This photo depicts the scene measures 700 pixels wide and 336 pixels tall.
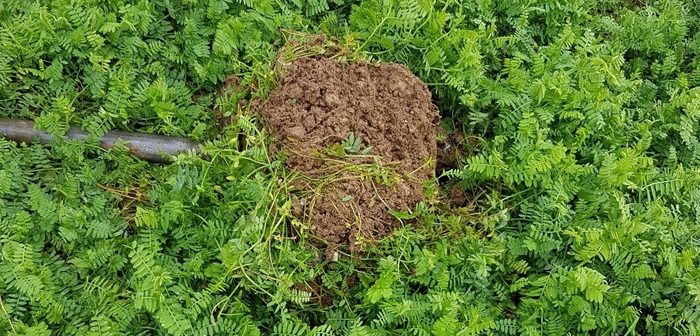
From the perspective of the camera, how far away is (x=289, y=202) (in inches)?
126

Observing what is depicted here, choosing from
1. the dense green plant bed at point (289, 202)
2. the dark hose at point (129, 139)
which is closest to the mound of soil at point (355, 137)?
the dense green plant bed at point (289, 202)

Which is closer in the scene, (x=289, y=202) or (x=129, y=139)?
(x=289, y=202)

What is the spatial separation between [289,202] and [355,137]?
1.57 ft

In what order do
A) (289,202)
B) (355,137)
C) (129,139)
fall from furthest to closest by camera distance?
(129,139), (355,137), (289,202)

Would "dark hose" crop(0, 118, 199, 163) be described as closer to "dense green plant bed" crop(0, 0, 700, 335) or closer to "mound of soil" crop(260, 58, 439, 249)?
"dense green plant bed" crop(0, 0, 700, 335)

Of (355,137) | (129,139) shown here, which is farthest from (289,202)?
(129,139)

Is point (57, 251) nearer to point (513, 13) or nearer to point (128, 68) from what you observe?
point (128, 68)

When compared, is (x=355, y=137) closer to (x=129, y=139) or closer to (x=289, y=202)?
(x=289, y=202)

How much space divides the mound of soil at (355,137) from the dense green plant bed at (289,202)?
0.38ft

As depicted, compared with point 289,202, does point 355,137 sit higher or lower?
higher

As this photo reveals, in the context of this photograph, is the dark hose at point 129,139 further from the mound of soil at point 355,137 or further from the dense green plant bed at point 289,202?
the mound of soil at point 355,137

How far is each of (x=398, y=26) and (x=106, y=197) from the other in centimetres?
180

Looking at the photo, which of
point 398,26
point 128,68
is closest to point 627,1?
point 398,26

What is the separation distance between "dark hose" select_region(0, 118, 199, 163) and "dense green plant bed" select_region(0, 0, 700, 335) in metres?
0.07
